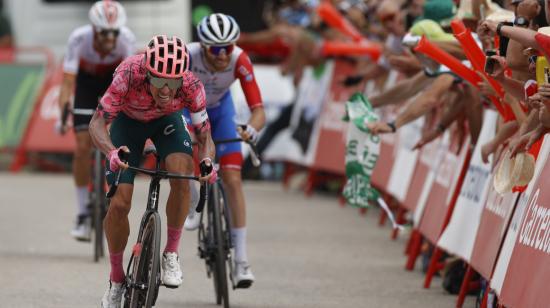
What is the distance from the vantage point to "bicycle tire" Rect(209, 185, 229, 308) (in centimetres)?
1003

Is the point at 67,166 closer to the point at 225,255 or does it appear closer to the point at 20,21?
the point at 20,21

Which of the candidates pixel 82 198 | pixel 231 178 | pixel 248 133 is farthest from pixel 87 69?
pixel 248 133

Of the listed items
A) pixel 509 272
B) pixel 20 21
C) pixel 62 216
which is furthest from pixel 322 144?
pixel 509 272

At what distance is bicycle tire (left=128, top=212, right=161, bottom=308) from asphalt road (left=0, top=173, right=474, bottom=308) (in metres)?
1.50

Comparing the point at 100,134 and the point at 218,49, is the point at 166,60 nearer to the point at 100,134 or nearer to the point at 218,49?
the point at 100,134

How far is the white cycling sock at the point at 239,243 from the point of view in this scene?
34.3ft

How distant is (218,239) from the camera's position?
1020 centimetres

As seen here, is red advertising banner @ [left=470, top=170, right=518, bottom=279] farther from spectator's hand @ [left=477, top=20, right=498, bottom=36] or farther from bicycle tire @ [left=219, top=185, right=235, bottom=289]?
bicycle tire @ [left=219, top=185, right=235, bottom=289]

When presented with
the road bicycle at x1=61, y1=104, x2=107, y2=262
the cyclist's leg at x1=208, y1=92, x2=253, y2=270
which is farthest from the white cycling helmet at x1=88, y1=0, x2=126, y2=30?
the cyclist's leg at x1=208, y1=92, x2=253, y2=270

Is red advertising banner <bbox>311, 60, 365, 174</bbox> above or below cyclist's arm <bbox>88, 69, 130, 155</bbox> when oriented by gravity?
below

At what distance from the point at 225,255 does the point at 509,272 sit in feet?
7.31

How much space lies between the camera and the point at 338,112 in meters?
19.5

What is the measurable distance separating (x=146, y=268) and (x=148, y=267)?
2cm

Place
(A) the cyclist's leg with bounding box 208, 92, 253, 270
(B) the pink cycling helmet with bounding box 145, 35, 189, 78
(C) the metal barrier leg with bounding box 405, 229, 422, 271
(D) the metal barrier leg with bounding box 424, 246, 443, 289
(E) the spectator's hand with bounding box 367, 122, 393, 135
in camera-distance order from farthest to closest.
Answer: (C) the metal barrier leg with bounding box 405, 229, 422, 271, (D) the metal barrier leg with bounding box 424, 246, 443, 289, (E) the spectator's hand with bounding box 367, 122, 393, 135, (A) the cyclist's leg with bounding box 208, 92, 253, 270, (B) the pink cycling helmet with bounding box 145, 35, 189, 78
